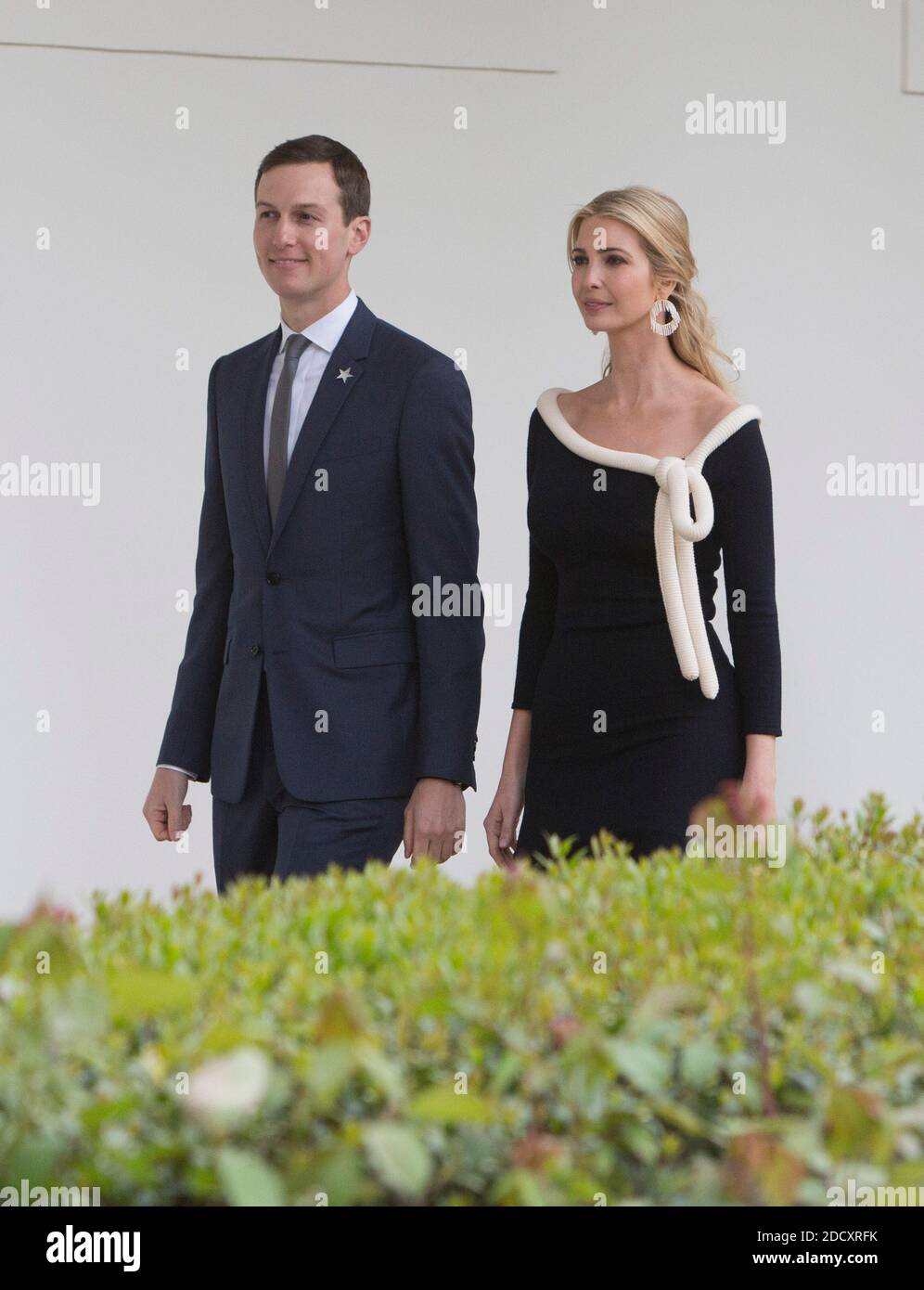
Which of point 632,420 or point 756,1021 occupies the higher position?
point 632,420

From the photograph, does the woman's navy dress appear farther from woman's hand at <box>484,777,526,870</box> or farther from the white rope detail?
woman's hand at <box>484,777,526,870</box>

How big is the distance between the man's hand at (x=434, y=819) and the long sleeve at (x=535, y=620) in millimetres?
246

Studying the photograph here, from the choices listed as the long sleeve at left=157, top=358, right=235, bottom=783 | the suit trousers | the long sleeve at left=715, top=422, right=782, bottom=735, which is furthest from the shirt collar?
the long sleeve at left=715, top=422, right=782, bottom=735

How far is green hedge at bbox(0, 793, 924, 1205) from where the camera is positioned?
860 millimetres

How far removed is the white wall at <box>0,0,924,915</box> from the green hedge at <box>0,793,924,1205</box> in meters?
3.66

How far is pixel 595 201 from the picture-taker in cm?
288

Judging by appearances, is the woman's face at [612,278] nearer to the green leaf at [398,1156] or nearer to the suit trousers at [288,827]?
the suit trousers at [288,827]

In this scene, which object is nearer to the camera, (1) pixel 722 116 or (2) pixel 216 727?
(2) pixel 216 727

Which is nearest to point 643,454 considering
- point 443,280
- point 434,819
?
point 434,819

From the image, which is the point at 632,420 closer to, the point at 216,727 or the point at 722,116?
the point at 216,727

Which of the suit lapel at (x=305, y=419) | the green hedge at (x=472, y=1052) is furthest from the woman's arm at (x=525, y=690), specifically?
the green hedge at (x=472, y=1052)
